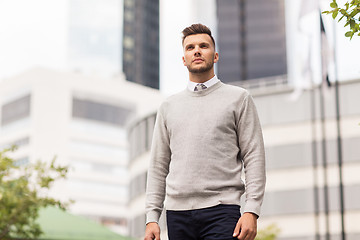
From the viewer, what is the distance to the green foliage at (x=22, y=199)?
547 inches

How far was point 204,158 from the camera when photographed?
3.50 m

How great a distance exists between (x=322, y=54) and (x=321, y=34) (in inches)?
61.3

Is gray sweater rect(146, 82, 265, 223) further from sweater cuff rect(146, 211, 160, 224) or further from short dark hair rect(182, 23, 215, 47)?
short dark hair rect(182, 23, 215, 47)

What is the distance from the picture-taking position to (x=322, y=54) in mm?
24453

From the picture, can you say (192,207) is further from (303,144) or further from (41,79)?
(41,79)

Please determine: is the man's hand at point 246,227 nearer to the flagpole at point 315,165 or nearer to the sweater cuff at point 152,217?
the sweater cuff at point 152,217

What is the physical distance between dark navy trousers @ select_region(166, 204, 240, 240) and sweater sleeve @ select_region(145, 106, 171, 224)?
0.76ft

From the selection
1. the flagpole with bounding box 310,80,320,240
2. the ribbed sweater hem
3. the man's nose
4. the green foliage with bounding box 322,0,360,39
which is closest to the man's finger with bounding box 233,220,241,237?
the ribbed sweater hem

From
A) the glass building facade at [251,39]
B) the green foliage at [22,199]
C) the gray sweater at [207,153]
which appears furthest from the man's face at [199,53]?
the glass building facade at [251,39]

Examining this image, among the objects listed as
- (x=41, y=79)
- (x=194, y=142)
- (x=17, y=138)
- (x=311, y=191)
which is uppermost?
(x=41, y=79)

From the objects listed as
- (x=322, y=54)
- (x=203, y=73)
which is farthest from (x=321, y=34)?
(x=203, y=73)

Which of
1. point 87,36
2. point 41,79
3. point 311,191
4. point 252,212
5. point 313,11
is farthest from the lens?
point 87,36

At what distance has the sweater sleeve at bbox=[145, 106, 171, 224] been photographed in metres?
3.70

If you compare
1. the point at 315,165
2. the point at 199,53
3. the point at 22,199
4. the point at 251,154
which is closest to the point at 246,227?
the point at 251,154
